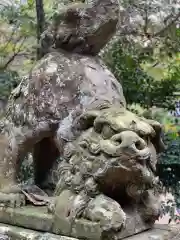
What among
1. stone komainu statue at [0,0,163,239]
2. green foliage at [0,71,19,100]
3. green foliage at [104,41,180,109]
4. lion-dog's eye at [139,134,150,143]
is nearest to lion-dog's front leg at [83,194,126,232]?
stone komainu statue at [0,0,163,239]

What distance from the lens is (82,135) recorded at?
1659 mm

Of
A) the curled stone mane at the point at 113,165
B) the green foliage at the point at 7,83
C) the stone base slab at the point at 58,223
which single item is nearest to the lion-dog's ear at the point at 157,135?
the curled stone mane at the point at 113,165

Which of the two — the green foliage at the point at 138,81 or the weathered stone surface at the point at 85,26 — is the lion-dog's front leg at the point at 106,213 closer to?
the weathered stone surface at the point at 85,26

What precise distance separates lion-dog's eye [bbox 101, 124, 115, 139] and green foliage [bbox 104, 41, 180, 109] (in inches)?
87.7

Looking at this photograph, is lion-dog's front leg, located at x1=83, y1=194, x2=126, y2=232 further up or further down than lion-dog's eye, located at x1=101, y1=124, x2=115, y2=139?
further down

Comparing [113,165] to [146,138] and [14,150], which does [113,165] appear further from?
[14,150]

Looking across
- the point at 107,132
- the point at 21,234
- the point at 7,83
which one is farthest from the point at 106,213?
the point at 7,83

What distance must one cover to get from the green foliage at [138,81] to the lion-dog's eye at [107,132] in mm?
2228

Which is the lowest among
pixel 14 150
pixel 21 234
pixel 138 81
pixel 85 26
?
pixel 138 81

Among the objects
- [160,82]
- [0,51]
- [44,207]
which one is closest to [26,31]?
[0,51]

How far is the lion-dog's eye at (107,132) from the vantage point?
1.55 m

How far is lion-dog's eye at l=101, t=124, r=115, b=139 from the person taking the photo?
5.08 feet

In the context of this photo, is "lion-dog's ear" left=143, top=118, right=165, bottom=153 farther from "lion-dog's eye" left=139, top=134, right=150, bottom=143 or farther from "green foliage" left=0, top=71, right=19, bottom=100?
"green foliage" left=0, top=71, right=19, bottom=100

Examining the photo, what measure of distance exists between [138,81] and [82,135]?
87.9 inches
